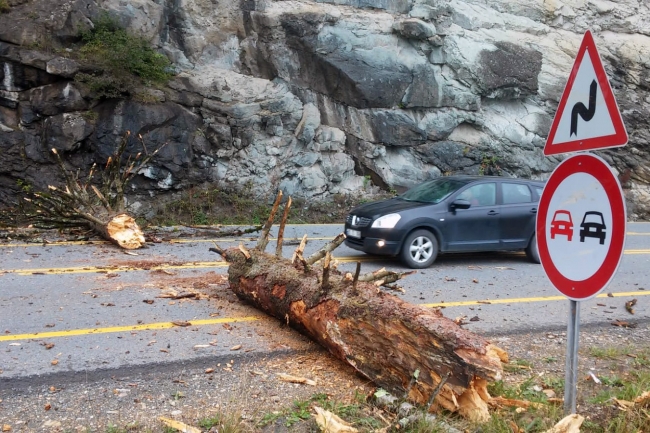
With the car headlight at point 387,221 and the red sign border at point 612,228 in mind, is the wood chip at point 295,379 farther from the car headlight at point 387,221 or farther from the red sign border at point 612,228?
the car headlight at point 387,221

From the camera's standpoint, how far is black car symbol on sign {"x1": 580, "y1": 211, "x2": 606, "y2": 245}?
3.51 metres

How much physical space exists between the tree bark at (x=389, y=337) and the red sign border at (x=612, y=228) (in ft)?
2.46

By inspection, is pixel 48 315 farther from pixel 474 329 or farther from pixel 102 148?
pixel 102 148

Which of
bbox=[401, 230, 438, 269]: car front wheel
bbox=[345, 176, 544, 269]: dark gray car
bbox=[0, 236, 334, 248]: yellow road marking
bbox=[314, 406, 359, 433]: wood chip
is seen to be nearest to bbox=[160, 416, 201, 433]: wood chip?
bbox=[314, 406, 359, 433]: wood chip

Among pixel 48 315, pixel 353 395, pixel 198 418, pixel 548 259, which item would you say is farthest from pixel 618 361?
pixel 48 315

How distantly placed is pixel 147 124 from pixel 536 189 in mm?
11515

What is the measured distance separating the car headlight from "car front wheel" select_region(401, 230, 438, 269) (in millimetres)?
368

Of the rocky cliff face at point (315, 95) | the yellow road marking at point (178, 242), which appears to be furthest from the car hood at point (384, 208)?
the rocky cliff face at point (315, 95)

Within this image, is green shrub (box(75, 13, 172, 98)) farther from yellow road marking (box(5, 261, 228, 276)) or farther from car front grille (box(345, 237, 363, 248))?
car front grille (box(345, 237, 363, 248))

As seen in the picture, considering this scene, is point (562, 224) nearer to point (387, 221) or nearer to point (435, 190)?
point (387, 221)

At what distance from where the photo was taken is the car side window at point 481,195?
1063 centimetres

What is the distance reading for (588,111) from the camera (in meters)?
3.71

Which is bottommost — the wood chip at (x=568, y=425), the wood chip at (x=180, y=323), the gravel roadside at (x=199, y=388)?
the gravel roadside at (x=199, y=388)

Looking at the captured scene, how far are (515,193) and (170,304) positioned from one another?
704 centimetres
